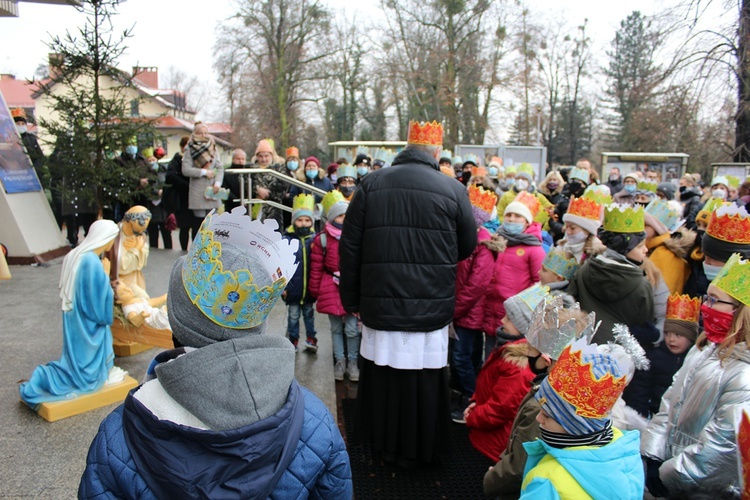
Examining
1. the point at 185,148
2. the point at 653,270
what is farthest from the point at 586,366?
the point at 185,148

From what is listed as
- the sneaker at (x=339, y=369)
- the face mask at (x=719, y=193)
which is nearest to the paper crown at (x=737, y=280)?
the sneaker at (x=339, y=369)

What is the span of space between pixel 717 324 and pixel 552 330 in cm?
71

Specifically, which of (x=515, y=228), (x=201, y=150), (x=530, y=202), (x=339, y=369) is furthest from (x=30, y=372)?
(x=201, y=150)

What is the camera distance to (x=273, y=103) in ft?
96.0

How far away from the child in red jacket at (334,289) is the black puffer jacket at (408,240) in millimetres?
1561

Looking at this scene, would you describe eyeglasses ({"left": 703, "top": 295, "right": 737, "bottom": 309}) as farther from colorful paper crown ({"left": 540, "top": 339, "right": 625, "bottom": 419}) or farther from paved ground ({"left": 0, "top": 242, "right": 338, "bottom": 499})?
paved ground ({"left": 0, "top": 242, "right": 338, "bottom": 499})

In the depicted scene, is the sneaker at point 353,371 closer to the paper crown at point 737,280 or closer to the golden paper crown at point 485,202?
the golden paper crown at point 485,202

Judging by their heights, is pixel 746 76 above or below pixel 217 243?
above

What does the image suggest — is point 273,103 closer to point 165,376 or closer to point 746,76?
point 746,76

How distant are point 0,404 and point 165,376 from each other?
3668 mm

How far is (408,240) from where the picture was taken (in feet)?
11.7

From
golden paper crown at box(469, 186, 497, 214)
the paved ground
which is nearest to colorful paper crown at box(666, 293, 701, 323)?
golden paper crown at box(469, 186, 497, 214)

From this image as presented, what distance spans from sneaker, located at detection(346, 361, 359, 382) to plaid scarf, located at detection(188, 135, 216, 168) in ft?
17.0

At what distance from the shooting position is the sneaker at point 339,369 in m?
5.29
